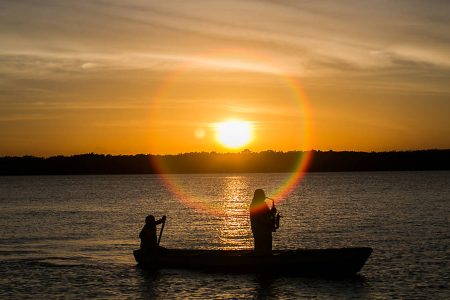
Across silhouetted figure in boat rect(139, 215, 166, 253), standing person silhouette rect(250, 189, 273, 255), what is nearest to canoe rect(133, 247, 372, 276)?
standing person silhouette rect(250, 189, 273, 255)

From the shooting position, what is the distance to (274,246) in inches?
1540

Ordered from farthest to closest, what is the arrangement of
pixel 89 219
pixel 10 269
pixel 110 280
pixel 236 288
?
1. pixel 89 219
2. pixel 10 269
3. pixel 110 280
4. pixel 236 288

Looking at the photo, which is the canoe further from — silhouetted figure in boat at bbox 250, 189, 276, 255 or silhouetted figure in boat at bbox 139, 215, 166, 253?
silhouetted figure in boat at bbox 139, 215, 166, 253

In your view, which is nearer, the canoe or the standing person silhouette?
the standing person silhouette

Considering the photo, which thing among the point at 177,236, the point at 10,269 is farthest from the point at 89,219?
the point at 10,269

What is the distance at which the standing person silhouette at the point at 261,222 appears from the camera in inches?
959

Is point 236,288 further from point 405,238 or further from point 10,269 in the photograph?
point 405,238

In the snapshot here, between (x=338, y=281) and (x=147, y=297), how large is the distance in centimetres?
743

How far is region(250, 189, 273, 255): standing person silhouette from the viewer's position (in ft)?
79.9

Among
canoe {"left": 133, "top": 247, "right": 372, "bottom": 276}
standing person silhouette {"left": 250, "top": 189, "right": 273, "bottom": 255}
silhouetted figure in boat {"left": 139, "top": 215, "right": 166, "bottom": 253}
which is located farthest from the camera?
silhouetted figure in boat {"left": 139, "top": 215, "right": 166, "bottom": 253}

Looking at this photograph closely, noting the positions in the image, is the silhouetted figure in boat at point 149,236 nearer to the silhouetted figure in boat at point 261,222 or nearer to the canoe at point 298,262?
the canoe at point 298,262

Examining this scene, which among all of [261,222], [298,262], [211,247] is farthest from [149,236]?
[211,247]

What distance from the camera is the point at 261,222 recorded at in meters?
25.5

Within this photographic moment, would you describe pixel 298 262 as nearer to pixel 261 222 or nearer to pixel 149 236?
pixel 261 222
